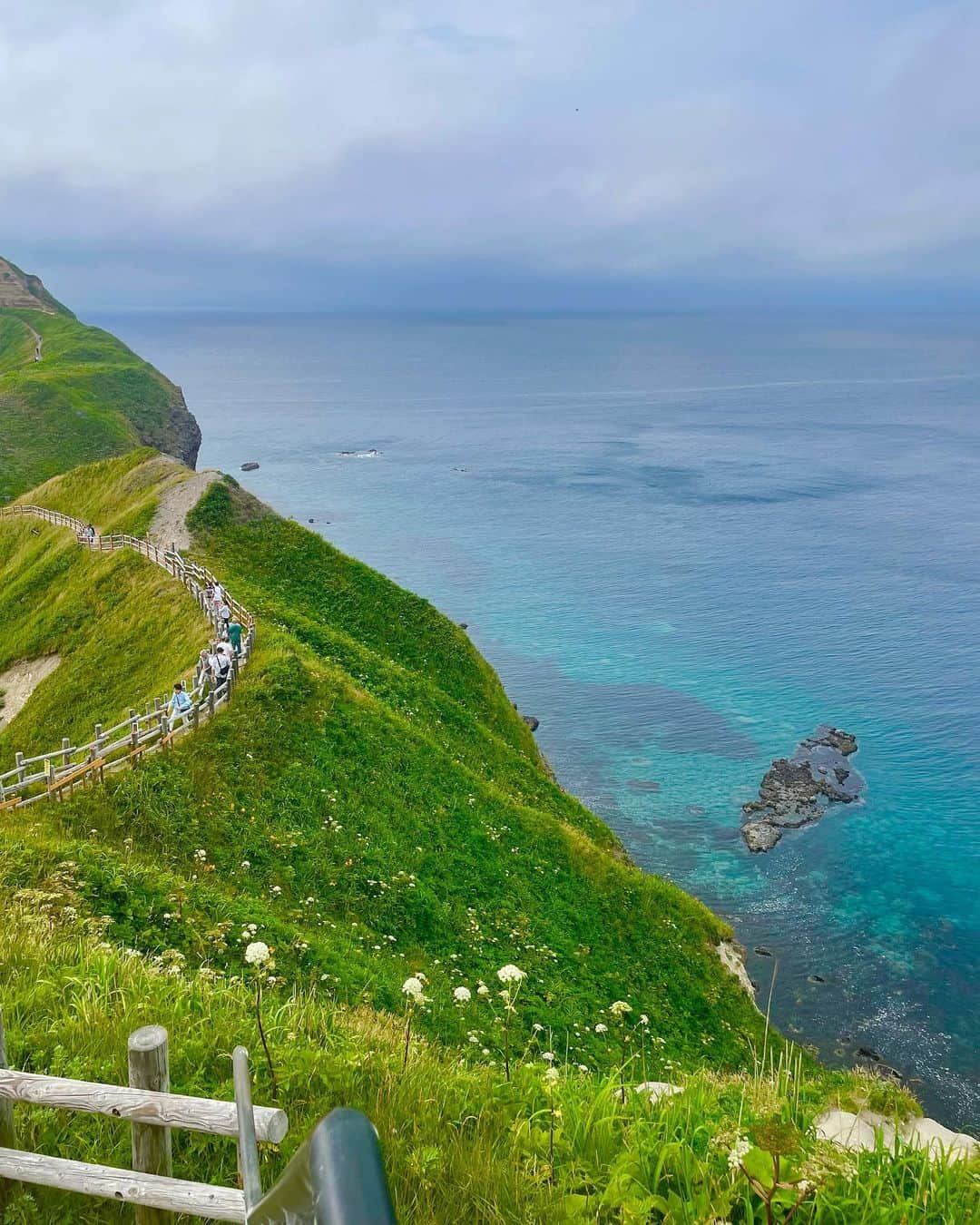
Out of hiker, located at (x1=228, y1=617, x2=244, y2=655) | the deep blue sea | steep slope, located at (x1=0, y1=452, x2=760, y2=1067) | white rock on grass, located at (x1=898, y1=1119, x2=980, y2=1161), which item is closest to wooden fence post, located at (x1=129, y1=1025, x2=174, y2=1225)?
white rock on grass, located at (x1=898, y1=1119, x2=980, y2=1161)

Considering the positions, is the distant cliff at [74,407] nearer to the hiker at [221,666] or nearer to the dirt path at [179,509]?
the dirt path at [179,509]

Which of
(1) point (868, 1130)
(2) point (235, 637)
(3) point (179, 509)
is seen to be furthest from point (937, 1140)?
(3) point (179, 509)

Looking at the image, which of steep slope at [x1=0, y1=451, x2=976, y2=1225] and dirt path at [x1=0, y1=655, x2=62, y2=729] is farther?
dirt path at [x1=0, y1=655, x2=62, y2=729]

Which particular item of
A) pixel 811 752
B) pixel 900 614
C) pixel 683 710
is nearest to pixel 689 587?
pixel 900 614

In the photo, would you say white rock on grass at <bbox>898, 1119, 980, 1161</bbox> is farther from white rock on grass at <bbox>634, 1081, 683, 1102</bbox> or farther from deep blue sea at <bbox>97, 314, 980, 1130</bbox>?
deep blue sea at <bbox>97, 314, 980, 1130</bbox>

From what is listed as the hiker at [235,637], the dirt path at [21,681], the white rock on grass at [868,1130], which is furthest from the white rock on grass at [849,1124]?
the dirt path at [21,681]

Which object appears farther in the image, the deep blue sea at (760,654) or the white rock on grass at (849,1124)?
the deep blue sea at (760,654)

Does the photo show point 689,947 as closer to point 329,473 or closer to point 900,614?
point 900,614
